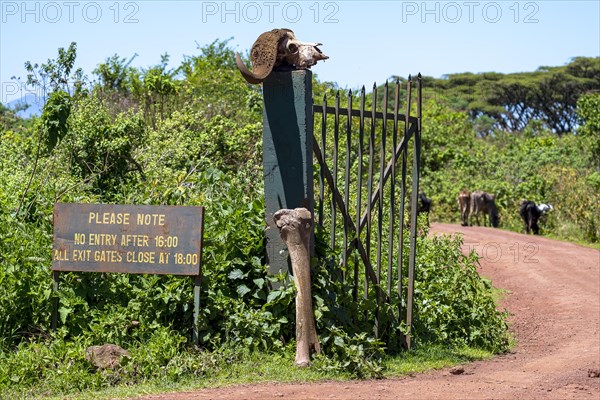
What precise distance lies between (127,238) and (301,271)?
1656 mm

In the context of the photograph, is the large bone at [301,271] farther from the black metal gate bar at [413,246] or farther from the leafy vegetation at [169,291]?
the black metal gate bar at [413,246]

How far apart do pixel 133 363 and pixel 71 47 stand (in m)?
5.92

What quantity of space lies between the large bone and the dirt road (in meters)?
0.56

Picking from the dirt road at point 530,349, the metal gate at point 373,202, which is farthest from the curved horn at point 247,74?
the dirt road at point 530,349

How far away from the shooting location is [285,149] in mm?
8703

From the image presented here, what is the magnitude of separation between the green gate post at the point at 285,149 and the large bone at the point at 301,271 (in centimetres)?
25

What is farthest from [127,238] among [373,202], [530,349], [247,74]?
[530,349]

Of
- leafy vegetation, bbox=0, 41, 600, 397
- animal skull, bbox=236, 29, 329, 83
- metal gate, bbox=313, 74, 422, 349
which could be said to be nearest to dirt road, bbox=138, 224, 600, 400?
leafy vegetation, bbox=0, 41, 600, 397

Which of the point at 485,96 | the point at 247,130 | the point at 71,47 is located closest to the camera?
the point at 71,47

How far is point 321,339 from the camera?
332 inches

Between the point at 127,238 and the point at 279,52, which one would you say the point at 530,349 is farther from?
the point at 127,238

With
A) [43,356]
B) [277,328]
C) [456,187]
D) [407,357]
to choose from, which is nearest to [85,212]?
[43,356]

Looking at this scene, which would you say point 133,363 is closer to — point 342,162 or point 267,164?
point 267,164

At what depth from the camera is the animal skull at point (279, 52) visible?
861 centimetres
